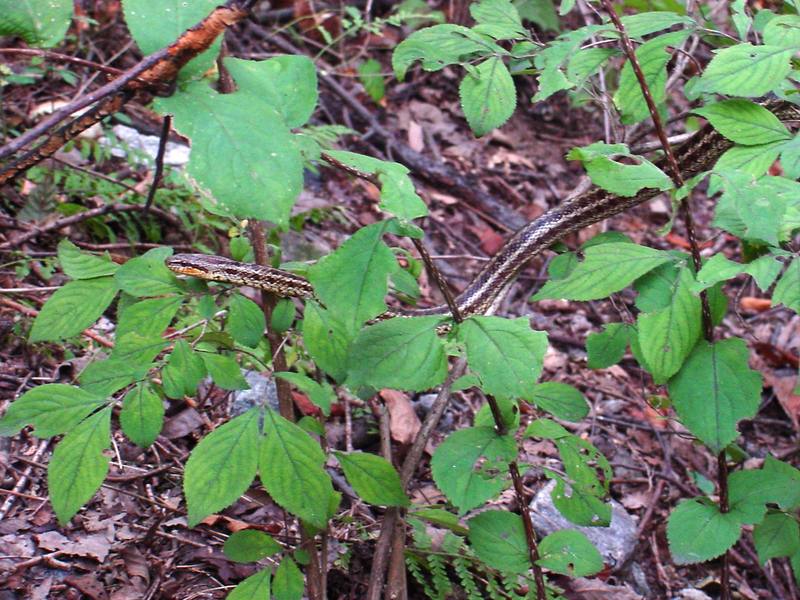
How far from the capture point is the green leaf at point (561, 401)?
8.84ft


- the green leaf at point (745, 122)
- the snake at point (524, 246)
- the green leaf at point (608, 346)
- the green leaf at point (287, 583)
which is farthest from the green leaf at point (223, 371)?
the green leaf at point (745, 122)

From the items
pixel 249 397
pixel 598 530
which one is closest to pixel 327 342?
pixel 249 397

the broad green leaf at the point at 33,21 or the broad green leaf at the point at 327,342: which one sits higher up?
the broad green leaf at the point at 33,21

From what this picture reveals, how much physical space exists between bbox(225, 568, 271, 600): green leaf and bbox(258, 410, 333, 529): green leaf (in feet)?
1.57

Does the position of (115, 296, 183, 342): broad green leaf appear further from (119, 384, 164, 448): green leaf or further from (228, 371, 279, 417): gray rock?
(228, 371, 279, 417): gray rock

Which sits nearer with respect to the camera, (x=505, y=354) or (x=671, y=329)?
(x=505, y=354)

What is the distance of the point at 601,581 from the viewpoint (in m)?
3.78

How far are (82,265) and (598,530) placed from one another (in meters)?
2.87

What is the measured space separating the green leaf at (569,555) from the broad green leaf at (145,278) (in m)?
1.50

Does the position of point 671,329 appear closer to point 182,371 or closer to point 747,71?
point 747,71

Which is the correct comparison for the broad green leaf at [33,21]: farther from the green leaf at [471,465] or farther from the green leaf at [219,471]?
the green leaf at [471,465]

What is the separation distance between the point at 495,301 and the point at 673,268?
2.02 m

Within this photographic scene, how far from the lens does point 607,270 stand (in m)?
2.27

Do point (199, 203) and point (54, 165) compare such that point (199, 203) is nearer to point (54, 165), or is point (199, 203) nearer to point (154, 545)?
point (54, 165)
